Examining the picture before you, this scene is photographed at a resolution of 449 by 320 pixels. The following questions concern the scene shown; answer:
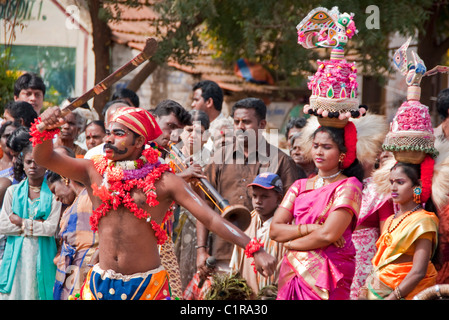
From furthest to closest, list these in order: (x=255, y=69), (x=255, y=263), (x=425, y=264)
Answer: (x=255, y=69) < (x=425, y=264) < (x=255, y=263)

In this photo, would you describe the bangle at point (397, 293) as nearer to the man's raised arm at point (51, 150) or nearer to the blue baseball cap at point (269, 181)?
the blue baseball cap at point (269, 181)

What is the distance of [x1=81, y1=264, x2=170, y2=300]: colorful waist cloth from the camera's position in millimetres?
5164

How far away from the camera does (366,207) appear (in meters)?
6.50

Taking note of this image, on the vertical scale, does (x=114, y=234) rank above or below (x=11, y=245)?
above

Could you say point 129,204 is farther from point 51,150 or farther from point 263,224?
point 263,224

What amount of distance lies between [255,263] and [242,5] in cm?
725

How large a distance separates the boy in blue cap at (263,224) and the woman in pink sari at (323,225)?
2.71ft

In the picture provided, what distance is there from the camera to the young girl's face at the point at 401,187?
5.88 m

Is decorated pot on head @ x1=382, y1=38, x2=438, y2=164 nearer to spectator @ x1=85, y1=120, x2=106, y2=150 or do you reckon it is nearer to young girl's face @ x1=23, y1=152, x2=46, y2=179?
spectator @ x1=85, y1=120, x2=106, y2=150

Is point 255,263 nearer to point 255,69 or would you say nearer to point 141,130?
point 141,130

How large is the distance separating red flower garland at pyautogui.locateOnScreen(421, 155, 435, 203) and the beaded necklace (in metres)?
2.02

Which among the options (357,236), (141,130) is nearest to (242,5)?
(357,236)

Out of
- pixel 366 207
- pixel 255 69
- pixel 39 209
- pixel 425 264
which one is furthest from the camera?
pixel 255 69

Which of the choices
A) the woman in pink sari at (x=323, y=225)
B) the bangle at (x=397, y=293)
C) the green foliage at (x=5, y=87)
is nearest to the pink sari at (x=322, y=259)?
the woman in pink sari at (x=323, y=225)
